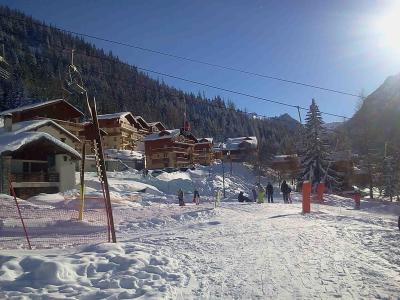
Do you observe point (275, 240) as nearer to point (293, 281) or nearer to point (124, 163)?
point (293, 281)

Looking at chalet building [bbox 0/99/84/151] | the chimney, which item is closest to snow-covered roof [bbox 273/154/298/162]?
chalet building [bbox 0/99/84/151]

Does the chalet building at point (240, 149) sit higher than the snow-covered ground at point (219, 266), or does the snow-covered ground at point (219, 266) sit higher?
the chalet building at point (240, 149)

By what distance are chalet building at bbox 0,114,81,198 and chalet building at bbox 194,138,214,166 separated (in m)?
52.8

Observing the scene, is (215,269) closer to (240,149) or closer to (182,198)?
(182,198)

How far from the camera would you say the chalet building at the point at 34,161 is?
98.3 feet

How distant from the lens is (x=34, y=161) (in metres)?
33.9

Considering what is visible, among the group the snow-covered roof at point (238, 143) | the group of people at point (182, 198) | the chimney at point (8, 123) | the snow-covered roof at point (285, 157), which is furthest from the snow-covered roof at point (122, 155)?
the snow-covered roof at point (238, 143)

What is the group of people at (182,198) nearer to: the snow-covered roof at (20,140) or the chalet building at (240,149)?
the snow-covered roof at (20,140)

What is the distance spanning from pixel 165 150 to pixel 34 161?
42.2 metres

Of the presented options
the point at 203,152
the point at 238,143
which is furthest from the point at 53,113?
the point at 238,143

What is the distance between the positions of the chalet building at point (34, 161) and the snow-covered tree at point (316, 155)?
28.5 metres

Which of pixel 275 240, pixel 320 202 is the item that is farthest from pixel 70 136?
pixel 275 240

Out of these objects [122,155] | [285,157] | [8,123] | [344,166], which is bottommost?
[344,166]

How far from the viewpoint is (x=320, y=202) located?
34.6 metres
